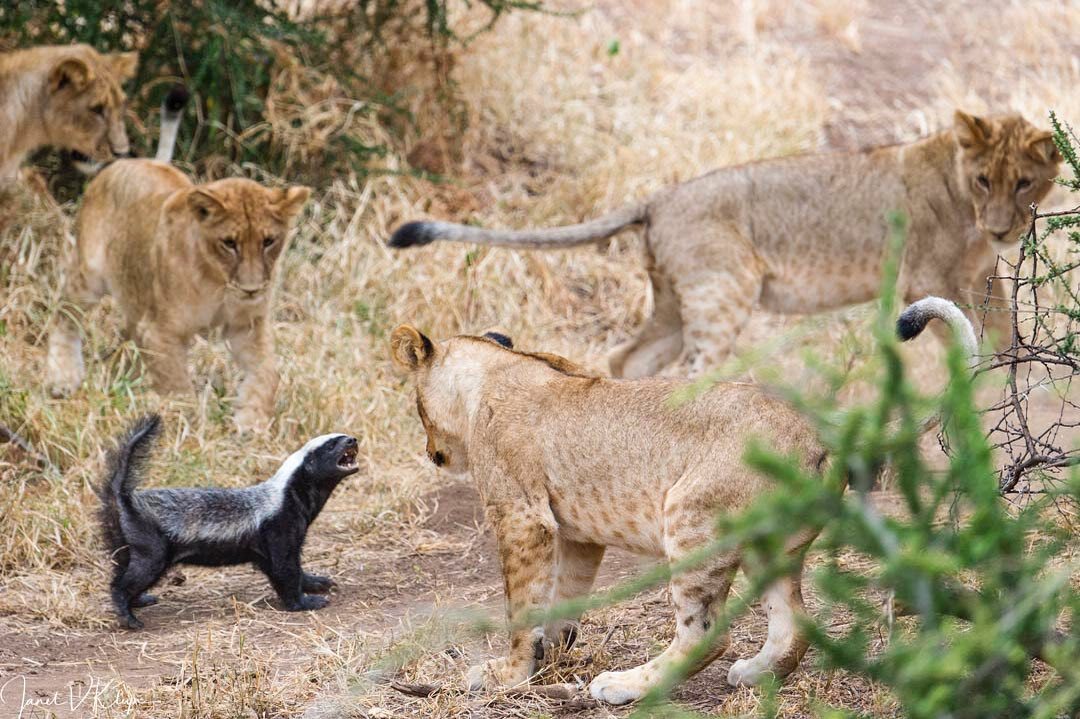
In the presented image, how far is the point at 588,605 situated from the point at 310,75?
7.55 m

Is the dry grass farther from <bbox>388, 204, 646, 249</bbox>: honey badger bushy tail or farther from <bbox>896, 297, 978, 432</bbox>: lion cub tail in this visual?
<bbox>388, 204, 646, 249</bbox>: honey badger bushy tail

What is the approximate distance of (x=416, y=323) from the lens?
8250mm

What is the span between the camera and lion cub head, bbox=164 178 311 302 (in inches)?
271

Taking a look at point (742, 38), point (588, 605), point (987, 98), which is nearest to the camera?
point (588, 605)

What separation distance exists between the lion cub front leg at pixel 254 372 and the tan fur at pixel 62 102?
5.64ft

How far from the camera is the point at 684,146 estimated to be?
10.2 metres

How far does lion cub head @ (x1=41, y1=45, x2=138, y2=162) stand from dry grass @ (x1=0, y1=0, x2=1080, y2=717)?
24.2 inches

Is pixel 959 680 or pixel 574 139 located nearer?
pixel 959 680

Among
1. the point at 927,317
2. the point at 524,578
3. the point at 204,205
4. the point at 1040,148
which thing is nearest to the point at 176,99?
the point at 204,205

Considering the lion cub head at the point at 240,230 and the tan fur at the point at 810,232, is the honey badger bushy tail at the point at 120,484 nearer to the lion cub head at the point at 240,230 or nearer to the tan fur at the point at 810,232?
the lion cub head at the point at 240,230

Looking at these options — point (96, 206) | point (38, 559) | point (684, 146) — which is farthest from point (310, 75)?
point (38, 559)

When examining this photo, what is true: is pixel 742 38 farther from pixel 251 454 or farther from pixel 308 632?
pixel 308 632

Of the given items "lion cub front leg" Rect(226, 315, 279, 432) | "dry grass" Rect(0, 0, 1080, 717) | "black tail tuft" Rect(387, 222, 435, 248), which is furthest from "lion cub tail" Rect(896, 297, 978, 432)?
"lion cub front leg" Rect(226, 315, 279, 432)

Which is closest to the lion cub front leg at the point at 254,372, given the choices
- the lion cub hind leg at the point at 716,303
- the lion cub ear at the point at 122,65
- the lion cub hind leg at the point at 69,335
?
the lion cub hind leg at the point at 69,335
